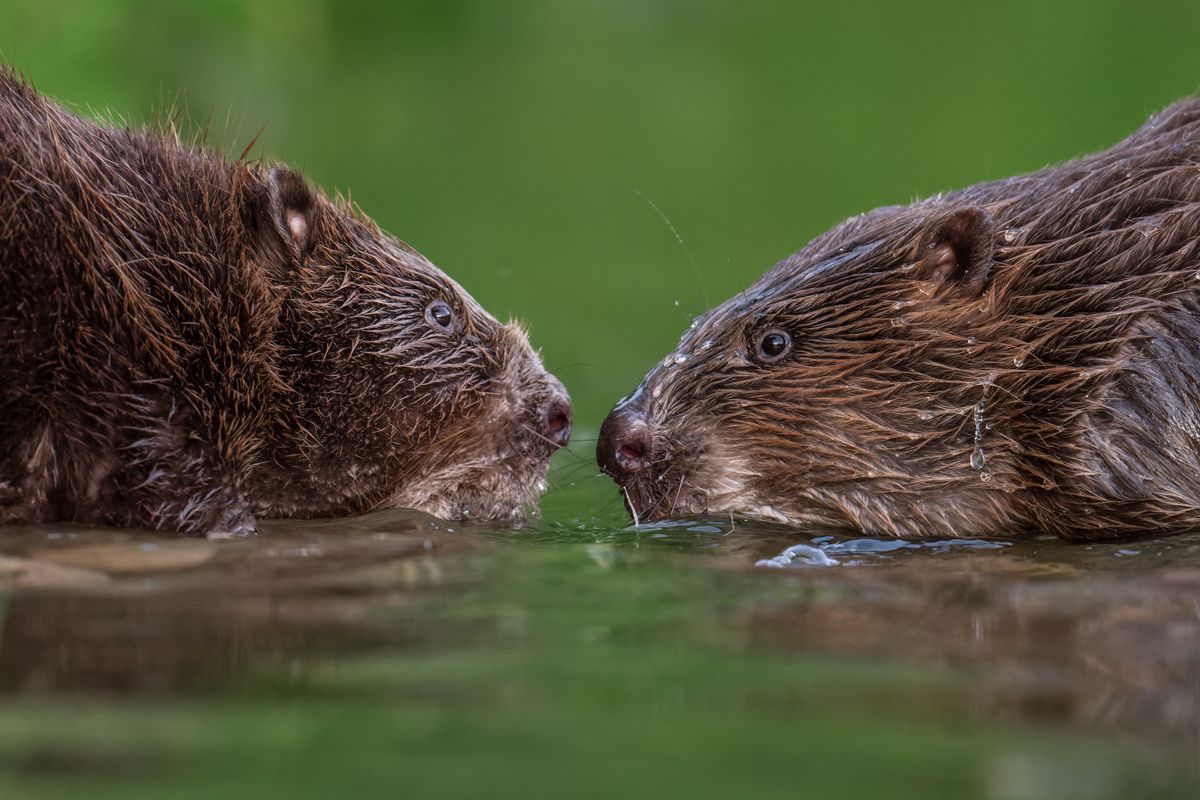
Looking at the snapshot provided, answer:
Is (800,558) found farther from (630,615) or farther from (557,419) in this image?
(557,419)

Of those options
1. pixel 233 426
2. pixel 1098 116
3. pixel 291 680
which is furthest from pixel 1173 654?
pixel 1098 116

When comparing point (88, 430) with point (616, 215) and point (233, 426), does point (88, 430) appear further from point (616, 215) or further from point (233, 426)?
point (616, 215)

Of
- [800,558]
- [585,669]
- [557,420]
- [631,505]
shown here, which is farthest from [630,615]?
[557,420]

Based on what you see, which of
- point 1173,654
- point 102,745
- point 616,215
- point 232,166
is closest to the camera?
point 102,745

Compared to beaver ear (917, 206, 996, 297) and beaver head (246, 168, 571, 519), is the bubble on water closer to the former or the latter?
beaver ear (917, 206, 996, 297)

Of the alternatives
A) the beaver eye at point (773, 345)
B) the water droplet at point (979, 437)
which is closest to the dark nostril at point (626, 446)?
the beaver eye at point (773, 345)

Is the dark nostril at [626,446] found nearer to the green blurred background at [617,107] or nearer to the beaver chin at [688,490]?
the beaver chin at [688,490]
